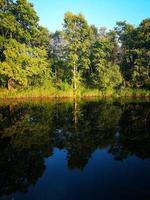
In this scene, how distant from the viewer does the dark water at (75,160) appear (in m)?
8.16

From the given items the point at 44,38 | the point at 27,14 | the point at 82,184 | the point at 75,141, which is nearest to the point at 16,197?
the point at 82,184

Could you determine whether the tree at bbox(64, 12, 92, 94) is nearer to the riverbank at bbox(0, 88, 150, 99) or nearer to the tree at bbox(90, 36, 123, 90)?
the tree at bbox(90, 36, 123, 90)

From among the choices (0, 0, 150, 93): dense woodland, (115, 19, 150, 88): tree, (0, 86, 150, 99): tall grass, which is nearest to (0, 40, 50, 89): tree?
(0, 0, 150, 93): dense woodland

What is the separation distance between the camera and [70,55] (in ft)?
159

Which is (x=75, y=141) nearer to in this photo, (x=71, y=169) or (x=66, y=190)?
(x=71, y=169)

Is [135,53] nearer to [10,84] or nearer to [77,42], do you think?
[77,42]

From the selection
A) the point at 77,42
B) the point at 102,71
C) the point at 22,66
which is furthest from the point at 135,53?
the point at 22,66

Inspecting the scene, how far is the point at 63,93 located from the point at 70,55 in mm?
7780

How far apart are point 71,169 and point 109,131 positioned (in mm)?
6905

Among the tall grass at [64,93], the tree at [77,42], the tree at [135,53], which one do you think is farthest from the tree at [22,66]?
the tree at [135,53]

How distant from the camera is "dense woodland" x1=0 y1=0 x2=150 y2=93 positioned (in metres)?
41.6

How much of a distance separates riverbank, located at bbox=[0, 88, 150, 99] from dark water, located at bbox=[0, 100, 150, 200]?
835 inches

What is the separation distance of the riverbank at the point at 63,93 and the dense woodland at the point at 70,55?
1.20 metres

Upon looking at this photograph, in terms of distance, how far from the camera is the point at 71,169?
10.2 metres
